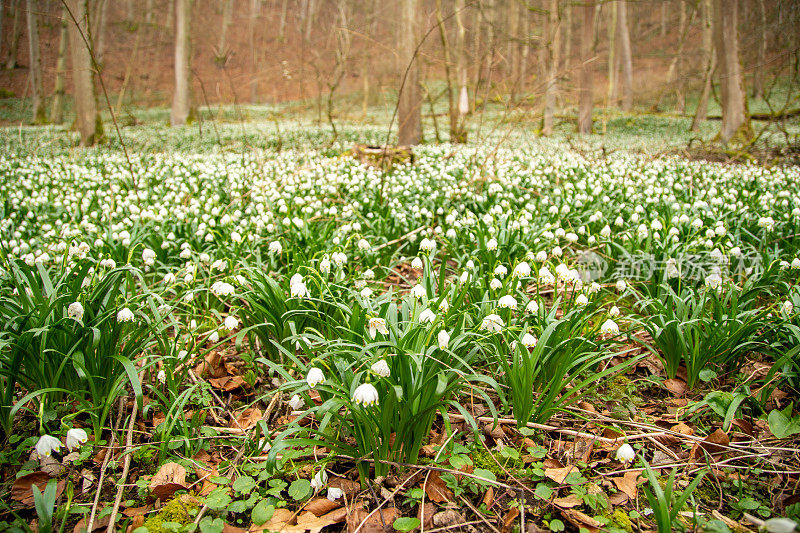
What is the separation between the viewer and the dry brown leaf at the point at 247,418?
2.12 m

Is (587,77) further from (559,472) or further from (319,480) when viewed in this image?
(319,480)

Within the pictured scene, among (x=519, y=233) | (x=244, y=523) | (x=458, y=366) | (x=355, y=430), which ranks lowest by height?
(x=244, y=523)

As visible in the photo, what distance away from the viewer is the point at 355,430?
174 centimetres

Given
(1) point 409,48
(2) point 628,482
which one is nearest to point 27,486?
(2) point 628,482

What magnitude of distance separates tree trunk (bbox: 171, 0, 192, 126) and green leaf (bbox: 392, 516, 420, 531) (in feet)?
56.5

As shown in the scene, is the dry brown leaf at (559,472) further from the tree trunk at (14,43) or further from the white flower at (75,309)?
the tree trunk at (14,43)

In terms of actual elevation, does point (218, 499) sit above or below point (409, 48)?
below

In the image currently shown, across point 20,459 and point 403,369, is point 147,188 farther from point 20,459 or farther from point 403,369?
point 403,369

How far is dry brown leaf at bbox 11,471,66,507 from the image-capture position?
1.65m

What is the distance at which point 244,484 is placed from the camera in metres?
1.68

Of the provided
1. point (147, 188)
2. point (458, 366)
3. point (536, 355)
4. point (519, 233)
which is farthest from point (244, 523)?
point (147, 188)

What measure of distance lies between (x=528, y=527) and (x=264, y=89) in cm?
3520

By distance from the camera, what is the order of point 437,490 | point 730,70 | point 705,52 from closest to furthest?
point 437,490, point 730,70, point 705,52

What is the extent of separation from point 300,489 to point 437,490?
1.65 ft
